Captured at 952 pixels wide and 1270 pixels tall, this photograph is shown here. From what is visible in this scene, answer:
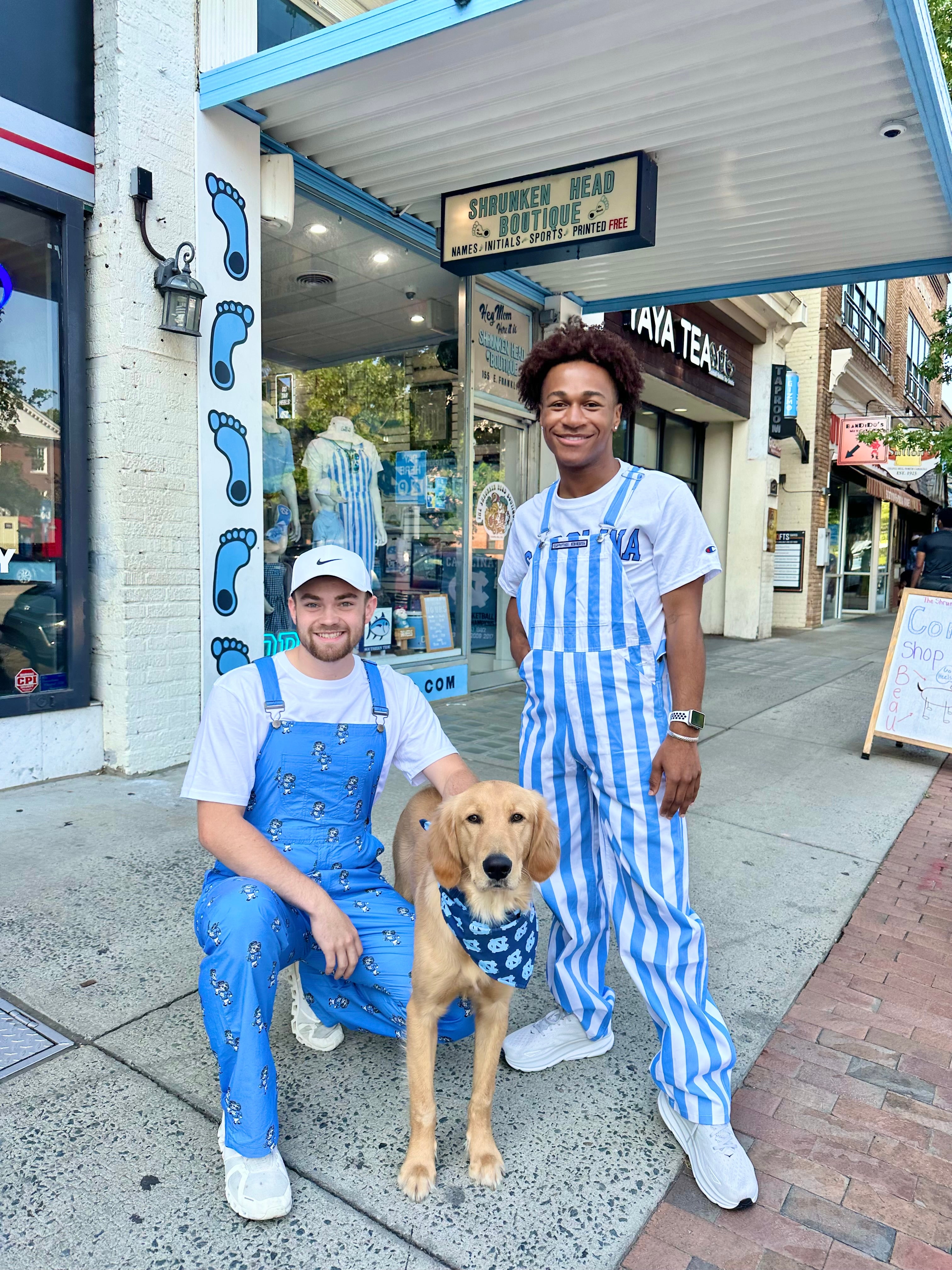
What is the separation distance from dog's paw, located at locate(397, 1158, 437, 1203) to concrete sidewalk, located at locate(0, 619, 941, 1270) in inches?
0.9

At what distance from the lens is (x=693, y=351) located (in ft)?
38.4

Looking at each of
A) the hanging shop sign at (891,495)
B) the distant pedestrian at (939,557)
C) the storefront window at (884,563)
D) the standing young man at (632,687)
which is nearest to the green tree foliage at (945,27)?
the distant pedestrian at (939,557)

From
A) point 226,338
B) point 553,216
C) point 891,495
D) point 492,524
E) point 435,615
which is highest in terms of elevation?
point 553,216

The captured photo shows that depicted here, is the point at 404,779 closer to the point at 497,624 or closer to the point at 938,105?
the point at 497,624

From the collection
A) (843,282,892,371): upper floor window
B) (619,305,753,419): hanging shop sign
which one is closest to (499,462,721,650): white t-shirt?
(619,305,753,419): hanging shop sign

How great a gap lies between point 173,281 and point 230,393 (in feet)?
2.34

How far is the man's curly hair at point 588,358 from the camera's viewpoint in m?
2.14

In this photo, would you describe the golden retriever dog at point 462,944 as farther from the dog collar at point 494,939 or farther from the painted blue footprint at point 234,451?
the painted blue footprint at point 234,451

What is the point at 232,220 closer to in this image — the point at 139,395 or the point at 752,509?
the point at 139,395

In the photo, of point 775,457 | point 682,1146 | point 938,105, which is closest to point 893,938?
point 682,1146

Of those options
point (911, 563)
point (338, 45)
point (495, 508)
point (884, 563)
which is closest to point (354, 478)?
point (495, 508)

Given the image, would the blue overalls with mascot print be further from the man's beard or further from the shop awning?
the shop awning

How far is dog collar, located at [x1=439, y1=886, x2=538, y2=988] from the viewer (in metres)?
1.87

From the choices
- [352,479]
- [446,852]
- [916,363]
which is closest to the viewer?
[446,852]
